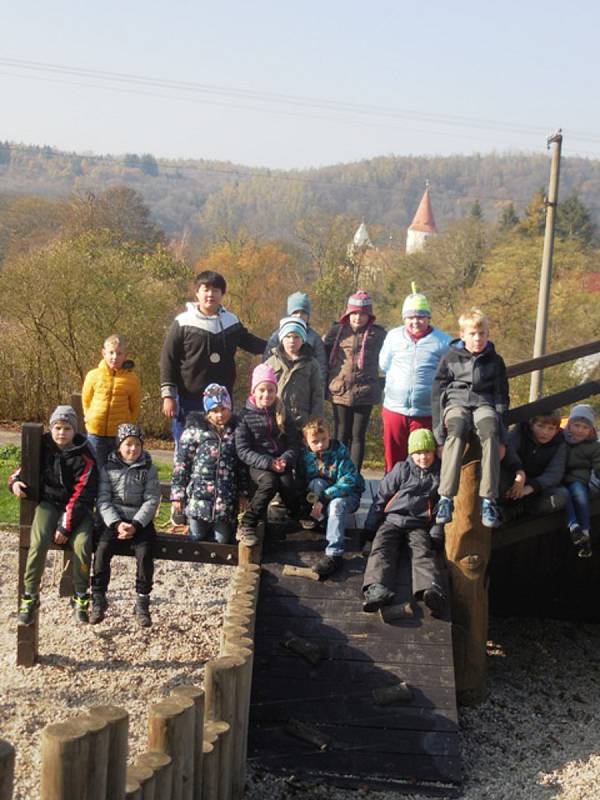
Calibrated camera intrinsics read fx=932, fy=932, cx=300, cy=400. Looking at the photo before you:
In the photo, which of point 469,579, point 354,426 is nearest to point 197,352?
point 354,426

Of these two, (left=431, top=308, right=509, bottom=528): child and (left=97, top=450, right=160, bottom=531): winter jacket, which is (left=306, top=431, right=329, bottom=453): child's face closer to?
(left=431, top=308, right=509, bottom=528): child

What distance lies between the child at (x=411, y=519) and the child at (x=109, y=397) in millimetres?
2288

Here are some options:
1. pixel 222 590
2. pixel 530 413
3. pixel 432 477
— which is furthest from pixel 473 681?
pixel 222 590

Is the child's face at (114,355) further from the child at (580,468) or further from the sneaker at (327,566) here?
the child at (580,468)

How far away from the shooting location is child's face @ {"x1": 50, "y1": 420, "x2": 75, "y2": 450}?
6676mm

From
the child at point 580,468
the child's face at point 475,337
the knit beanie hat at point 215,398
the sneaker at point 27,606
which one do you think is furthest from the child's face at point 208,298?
the child at point 580,468

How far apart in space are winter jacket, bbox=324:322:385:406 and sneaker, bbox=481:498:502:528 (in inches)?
68.9

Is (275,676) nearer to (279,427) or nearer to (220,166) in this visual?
(279,427)

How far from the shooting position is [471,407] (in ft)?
21.7

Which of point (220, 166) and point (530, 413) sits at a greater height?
point (220, 166)

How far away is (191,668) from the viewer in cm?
745

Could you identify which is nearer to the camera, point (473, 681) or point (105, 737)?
point (105, 737)

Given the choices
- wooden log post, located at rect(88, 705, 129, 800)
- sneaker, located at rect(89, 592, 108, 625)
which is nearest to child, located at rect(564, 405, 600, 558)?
sneaker, located at rect(89, 592, 108, 625)

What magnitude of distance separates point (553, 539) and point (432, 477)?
267cm
